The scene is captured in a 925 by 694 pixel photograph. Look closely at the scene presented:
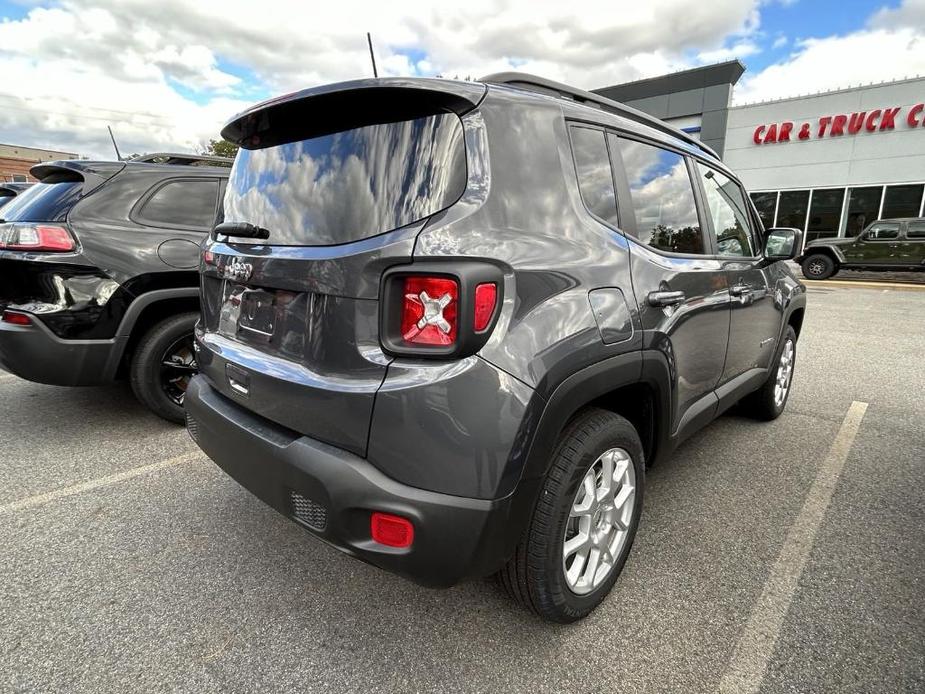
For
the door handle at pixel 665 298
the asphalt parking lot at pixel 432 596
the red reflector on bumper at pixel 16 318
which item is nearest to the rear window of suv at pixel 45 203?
the red reflector on bumper at pixel 16 318

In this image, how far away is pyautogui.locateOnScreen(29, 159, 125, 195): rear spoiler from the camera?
3525mm

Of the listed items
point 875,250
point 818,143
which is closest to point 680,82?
point 818,143

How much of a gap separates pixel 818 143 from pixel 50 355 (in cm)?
2263

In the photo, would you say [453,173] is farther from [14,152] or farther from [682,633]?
[14,152]

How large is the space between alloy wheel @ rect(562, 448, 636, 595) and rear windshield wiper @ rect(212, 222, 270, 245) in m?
1.41

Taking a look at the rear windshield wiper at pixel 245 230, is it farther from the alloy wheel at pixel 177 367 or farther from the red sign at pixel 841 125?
the red sign at pixel 841 125

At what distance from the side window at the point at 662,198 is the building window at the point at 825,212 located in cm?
2042

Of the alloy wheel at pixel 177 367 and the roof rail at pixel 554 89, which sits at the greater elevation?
the roof rail at pixel 554 89

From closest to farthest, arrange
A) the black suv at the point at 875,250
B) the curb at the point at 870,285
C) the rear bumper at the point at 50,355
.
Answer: the rear bumper at the point at 50,355 < the curb at the point at 870,285 < the black suv at the point at 875,250

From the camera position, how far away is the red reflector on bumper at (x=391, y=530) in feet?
4.98

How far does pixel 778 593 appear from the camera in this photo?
2.13 metres

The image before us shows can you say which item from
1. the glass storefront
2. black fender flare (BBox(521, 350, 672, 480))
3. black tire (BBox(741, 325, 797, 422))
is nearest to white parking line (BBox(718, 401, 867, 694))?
black tire (BBox(741, 325, 797, 422))

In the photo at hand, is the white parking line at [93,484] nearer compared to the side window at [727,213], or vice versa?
the white parking line at [93,484]

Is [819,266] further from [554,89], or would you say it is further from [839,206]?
[554,89]
